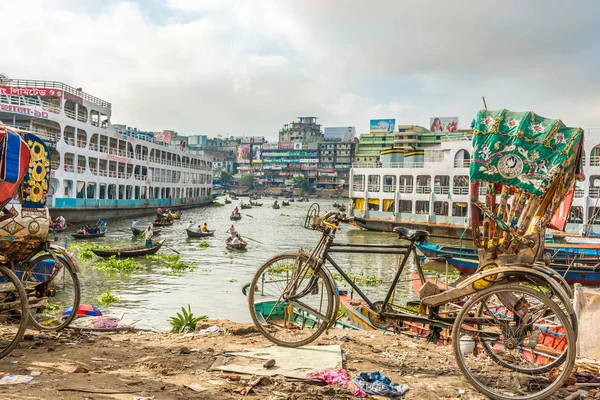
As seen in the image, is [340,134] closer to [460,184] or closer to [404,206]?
[404,206]

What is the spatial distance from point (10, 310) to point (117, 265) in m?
16.6

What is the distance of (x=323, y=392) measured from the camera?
4043mm

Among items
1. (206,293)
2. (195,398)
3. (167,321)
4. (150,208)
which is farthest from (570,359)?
(150,208)

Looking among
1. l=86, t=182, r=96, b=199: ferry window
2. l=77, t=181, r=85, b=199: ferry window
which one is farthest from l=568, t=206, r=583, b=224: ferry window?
l=86, t=182, r=96, b=199: ferry window

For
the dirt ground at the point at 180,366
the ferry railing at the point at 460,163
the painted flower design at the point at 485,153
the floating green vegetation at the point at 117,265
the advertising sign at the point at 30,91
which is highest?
the advertising sign at the point at 30,91

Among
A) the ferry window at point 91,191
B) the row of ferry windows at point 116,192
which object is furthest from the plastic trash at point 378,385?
the ferry window at point 91,191

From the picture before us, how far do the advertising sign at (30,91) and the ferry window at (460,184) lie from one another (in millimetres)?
33341

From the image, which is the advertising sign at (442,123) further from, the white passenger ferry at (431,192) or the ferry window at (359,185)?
the ferry window at (359,185)

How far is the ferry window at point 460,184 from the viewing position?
127 feet

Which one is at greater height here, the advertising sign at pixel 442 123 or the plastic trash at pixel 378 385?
the advertising sign at pixel 442 123

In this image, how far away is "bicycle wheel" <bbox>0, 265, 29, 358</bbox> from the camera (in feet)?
15.7

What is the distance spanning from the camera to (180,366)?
15.5 feet

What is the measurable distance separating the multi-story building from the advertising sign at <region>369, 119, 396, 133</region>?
2513 centimetres

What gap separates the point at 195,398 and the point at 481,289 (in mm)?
2788
